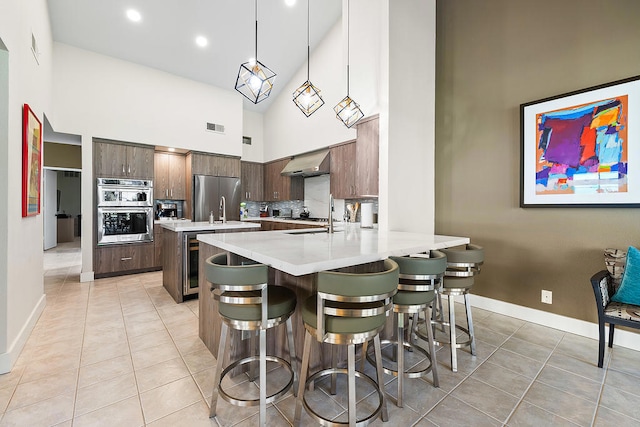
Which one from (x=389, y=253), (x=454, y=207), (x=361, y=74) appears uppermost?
Answer: (x=361, y=74)

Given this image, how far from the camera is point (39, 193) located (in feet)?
10.1

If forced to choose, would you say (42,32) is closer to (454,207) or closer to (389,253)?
(389,253)

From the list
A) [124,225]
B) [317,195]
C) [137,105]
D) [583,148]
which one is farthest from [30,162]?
[583,148]

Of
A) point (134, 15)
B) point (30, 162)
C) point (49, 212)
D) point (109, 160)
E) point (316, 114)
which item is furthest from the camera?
point (49, 212)

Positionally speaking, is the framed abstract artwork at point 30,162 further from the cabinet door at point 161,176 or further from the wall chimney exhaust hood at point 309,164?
the wall chimney exhaust hood at point 309,164

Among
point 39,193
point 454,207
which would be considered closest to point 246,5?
point 39,193

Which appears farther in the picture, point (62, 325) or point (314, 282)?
point (62, 325)

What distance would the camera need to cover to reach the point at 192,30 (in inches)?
180

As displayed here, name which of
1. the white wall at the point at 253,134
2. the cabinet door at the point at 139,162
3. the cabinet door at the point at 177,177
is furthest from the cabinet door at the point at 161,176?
the white wall at the point at 253,134

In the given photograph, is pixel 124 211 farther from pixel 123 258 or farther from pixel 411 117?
pixel 411 117

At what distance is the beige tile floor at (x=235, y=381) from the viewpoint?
163 cm

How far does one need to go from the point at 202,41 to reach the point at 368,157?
367cm

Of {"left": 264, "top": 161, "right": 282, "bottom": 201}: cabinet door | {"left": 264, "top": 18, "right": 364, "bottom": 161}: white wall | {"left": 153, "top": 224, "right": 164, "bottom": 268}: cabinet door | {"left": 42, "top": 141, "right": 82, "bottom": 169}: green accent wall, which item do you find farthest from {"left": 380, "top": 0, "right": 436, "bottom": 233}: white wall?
{"left": 42, "top": 141, "right": 82, "bottom": 169}: green accent wall

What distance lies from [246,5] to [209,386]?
4922 millimetres
